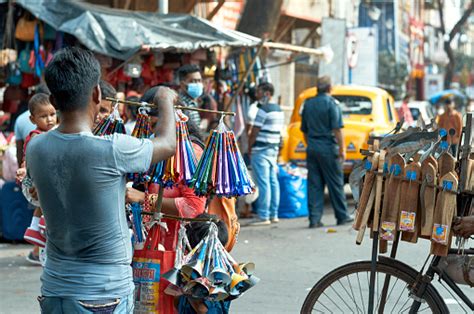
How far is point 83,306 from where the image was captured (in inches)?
135

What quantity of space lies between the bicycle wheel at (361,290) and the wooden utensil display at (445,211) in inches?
14.9

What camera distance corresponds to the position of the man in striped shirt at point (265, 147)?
12070mm

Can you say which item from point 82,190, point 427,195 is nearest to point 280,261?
point 427,195

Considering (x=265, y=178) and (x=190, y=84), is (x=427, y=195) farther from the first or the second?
(x=265, y=178)

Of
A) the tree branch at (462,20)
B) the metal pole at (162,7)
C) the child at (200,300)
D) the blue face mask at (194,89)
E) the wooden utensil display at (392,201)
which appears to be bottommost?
the child at (200,300)

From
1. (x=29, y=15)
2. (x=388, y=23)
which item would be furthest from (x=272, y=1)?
(x=388, y=23)

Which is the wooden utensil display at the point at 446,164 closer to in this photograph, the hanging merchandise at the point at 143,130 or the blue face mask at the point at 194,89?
the hanging merchandise at the point at 143,130

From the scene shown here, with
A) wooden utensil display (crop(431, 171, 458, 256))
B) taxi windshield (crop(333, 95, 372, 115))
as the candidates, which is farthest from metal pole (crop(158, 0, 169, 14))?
wooden utensil display (crop(431, 171, 458, 256))

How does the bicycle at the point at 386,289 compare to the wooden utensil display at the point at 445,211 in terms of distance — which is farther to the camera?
the bicycle at the point at 386,289

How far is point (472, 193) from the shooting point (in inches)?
192

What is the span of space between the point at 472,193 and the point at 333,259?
4.96 meters

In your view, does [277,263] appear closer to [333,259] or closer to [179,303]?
[333,259]

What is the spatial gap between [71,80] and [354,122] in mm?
11727

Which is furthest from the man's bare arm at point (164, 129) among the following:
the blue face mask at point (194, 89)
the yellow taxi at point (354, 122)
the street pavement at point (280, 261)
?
the yellow taxi at point (354, 122)
